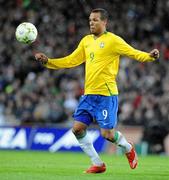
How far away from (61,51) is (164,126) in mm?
8226

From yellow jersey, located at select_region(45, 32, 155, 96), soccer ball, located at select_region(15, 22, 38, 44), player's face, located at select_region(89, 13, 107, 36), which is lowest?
yellow jersey, located at select_region(45, 32, 155, 96)

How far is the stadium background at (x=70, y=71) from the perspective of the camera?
2412cm

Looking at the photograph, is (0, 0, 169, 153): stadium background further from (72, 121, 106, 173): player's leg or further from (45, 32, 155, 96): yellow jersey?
(45, 32, 155, 96): yellow jersey

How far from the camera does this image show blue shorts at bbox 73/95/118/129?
12891 mm

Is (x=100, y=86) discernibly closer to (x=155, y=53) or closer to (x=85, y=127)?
(x=85, y=127)

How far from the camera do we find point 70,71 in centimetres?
2861

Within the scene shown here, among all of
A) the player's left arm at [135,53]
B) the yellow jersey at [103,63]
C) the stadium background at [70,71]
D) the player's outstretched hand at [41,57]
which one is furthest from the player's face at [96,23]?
the stadium background at [70,71]

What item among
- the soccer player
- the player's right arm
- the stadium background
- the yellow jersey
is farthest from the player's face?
the stadium background

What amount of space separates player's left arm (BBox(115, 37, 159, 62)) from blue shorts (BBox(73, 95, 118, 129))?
0.82 metres

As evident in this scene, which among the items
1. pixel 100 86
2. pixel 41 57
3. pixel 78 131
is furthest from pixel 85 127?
pixel 41 57

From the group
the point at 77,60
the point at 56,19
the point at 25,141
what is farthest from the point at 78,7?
the point at 77,60

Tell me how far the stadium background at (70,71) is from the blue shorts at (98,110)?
400 inches

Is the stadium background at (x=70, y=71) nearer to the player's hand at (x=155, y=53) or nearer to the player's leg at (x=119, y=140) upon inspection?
the player's leg at (x=119, y=140)

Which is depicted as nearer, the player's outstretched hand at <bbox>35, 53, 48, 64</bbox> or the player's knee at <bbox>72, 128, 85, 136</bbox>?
the player's knee at <bbox>72, 128, 85, 136</bbox>
